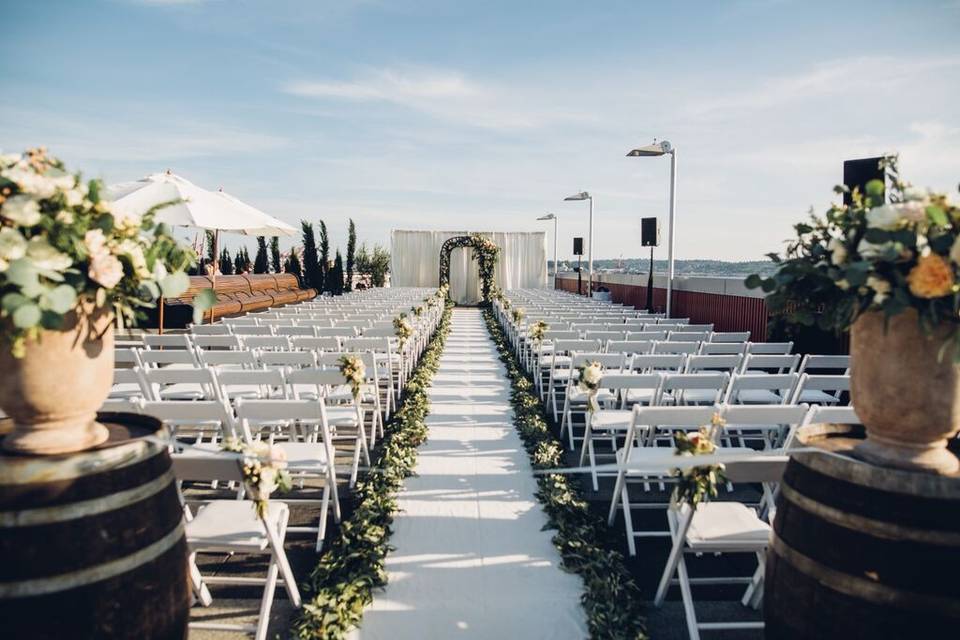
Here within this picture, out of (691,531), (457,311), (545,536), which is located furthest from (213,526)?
(457,311)

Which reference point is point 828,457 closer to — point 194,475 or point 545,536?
point 545,536

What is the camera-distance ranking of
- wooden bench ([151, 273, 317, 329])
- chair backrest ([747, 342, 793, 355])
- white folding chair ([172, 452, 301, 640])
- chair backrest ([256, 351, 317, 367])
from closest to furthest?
1. white folding chair ([172, 452, 301, 640])
2. chair backrest ([256, 351, 317, 367])
3. chair backrest ([747, 342, 793, 355])
4. wooden bench ([151, 273, 317, 329])

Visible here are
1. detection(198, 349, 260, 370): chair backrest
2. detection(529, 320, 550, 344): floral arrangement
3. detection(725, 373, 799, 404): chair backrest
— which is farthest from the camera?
detection(529, 320, 550, 344): floral arrangement

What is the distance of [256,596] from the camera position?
9.58 ft

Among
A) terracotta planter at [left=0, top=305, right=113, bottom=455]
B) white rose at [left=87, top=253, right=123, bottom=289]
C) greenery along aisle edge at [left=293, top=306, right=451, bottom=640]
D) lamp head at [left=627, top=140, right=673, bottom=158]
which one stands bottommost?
greenery along aisle edge at [left=293, top=306, right=451, bottom=640]

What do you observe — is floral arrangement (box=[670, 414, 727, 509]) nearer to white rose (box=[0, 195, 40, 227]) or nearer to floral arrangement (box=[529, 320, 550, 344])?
white rose (box=[0, 195, 40, 227])

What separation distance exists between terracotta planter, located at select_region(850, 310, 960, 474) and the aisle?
1.59 metres

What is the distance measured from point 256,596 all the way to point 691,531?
2.15 metres

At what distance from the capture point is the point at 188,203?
21.4 ft

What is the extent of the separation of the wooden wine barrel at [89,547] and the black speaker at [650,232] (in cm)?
1260

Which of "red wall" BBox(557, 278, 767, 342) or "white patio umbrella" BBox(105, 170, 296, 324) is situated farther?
"red wall" BBox(557, 278, 767, 342)

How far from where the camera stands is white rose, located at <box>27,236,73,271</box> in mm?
1565

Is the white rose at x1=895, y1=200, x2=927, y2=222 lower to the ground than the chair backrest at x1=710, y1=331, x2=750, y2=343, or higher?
higher

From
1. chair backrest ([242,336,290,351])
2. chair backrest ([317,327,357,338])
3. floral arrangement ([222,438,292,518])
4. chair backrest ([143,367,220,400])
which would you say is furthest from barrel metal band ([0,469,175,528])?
chair backrest ([317,327,357,338])
